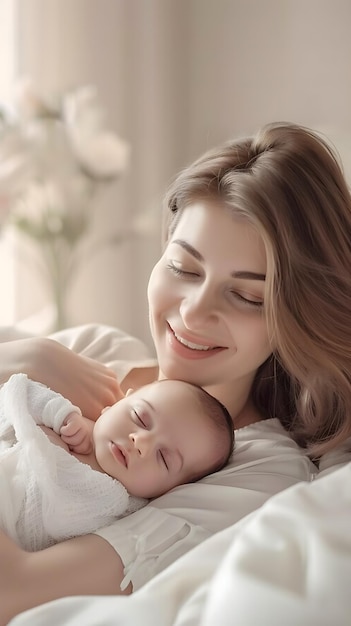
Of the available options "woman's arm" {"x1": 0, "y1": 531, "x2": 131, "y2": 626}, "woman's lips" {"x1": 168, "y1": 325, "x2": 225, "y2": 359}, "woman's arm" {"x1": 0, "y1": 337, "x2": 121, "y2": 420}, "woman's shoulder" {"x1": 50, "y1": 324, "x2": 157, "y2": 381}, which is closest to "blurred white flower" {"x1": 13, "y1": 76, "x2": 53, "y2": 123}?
"woman's shoulder" {"x1": 50, "y1": 324, "x2": 157, "y2": 381}

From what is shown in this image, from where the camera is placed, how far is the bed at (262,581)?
807 mm

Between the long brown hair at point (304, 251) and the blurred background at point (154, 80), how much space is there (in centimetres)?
164

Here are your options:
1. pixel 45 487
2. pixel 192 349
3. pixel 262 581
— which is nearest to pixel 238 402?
pixel 192 349

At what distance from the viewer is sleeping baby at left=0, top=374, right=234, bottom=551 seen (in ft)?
4.47

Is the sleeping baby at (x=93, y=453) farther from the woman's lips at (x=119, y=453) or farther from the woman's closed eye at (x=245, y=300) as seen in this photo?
the woman's closed eye at (x=245, y=300)

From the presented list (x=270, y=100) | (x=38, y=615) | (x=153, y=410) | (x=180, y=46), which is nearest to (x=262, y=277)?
(x=153, y=410)

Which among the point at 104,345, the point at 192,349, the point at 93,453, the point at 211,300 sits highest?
the point at 211,300

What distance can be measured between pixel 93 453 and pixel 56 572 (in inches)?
12.2

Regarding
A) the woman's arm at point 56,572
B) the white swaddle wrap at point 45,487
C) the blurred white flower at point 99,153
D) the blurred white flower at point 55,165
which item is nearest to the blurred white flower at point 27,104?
the blurred white flower at point 55,165

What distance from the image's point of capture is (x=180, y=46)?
415 centimetres

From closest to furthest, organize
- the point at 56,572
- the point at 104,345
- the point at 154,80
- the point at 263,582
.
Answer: the point at 263,582 < the point at 56,572 < the point at 104,345 < the point at 154,80

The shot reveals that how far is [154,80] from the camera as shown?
407 cm

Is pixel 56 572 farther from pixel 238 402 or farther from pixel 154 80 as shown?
pixel 154 80

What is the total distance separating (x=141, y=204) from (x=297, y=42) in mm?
1050
